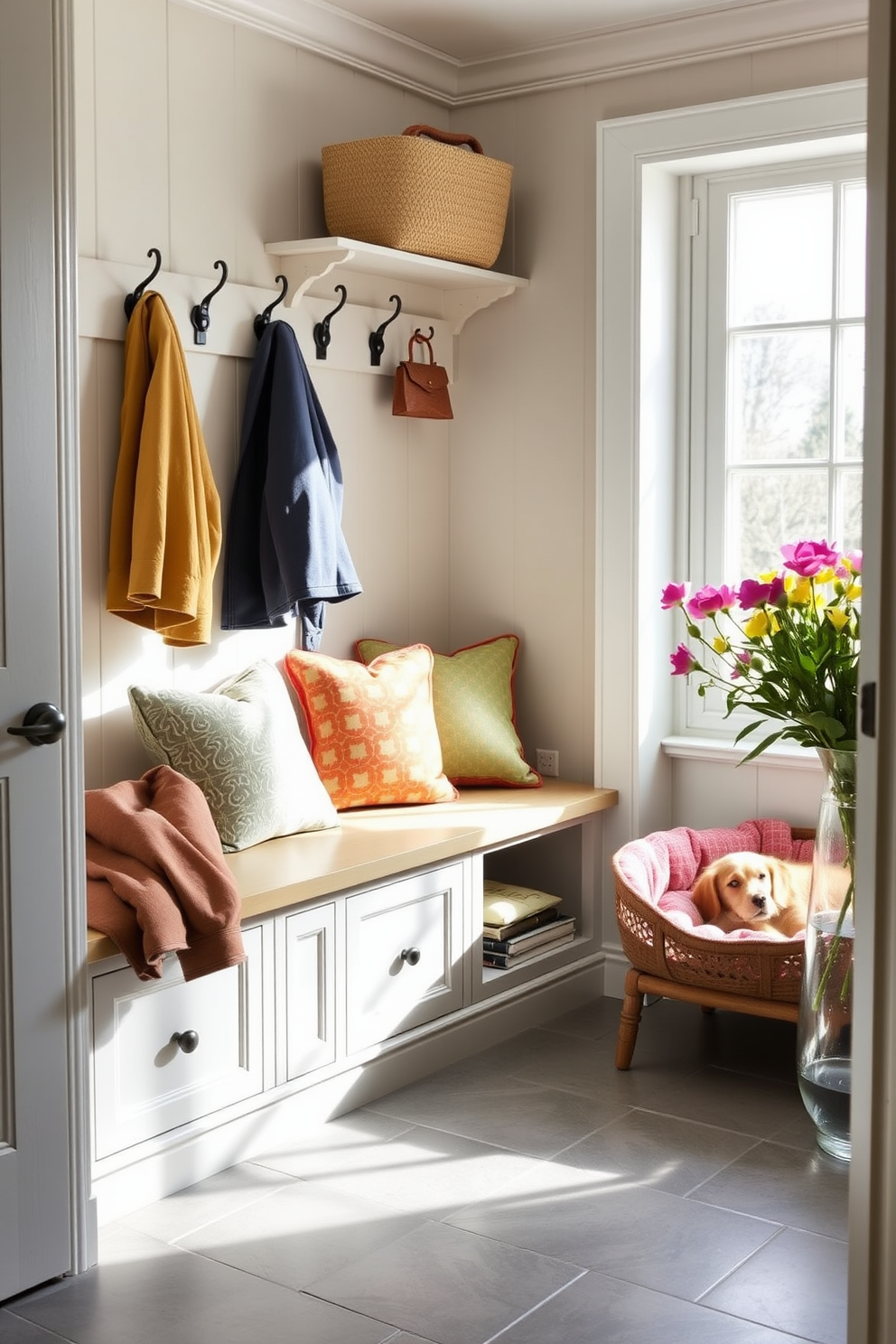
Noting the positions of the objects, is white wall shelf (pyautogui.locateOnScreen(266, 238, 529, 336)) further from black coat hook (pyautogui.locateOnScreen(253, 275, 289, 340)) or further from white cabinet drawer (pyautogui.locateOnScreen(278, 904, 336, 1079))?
white cabinet drawer (pyautogui.locateOnScreen(278, 904, 336, 1079))

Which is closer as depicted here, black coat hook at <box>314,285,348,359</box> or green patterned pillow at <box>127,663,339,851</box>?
green patterned pillow at <box>127,663,339,851</box>

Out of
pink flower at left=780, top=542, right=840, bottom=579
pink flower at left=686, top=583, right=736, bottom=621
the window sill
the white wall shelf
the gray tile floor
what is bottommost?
the gray tile floor

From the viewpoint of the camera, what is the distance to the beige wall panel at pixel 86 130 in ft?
9.53

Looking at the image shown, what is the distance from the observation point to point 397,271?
142 inches

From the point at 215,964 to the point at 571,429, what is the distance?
1.91 metres

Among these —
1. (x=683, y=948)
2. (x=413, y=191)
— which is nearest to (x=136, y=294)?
(x=413, y=191)

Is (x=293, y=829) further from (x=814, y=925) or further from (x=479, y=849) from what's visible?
(x=814, y=925)

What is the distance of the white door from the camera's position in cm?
220

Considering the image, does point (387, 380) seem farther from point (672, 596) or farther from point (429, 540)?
point (672, 596)

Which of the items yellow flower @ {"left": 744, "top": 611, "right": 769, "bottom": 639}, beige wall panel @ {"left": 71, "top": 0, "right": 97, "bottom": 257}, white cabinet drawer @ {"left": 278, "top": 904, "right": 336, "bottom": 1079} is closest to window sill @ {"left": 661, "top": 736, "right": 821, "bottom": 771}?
yellow flower @ {"left": 744, "top": 611, "right": 769, "bottom": 639}

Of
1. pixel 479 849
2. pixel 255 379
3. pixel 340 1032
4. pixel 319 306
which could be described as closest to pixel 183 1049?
pixel 340 1032

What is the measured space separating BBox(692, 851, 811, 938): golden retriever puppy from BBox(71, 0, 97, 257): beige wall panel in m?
1.95

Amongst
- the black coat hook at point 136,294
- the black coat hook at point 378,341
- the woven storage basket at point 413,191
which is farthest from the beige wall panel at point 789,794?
the black coat hook at point 136,294

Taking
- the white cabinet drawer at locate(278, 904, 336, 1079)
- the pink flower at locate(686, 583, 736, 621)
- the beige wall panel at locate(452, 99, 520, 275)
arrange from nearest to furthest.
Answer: the pink flower at locate(686, 583, 736, 621), the white cabinet drawer at locate(278, 904, 336, 1079), the beige wall panel at locate(452, 99, 520, 275)
